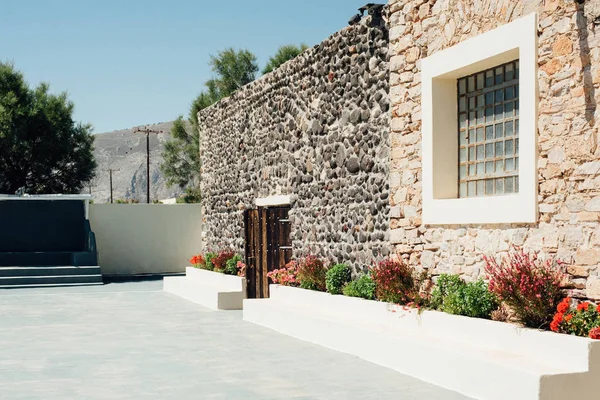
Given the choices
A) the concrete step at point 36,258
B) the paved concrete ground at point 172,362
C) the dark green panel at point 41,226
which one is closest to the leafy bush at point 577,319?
the paved concrete ground at point 172,362

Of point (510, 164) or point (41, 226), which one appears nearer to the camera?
point (510, 164)

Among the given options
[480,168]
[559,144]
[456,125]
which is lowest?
[480,168]

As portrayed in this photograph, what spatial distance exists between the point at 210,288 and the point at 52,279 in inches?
314

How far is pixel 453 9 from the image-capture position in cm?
998

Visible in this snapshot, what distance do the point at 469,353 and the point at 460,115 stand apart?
11.4 feet

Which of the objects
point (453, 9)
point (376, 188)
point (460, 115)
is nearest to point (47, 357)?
point (376, 188)

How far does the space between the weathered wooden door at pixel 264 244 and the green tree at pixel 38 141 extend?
19627 millimetres

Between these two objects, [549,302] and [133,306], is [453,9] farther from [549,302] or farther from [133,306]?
[133,306]

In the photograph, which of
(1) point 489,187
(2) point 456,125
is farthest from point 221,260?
(1) point 489,187

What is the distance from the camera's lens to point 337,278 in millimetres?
12539

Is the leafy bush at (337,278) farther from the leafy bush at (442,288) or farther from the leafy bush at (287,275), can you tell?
the leafy bush at (442,288)

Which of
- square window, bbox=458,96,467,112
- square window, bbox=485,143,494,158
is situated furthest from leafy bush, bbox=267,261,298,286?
square window, bbox=485,143,494,158

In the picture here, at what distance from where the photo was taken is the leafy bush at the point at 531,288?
7.92 m

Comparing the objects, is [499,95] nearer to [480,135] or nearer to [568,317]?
[480,135]
